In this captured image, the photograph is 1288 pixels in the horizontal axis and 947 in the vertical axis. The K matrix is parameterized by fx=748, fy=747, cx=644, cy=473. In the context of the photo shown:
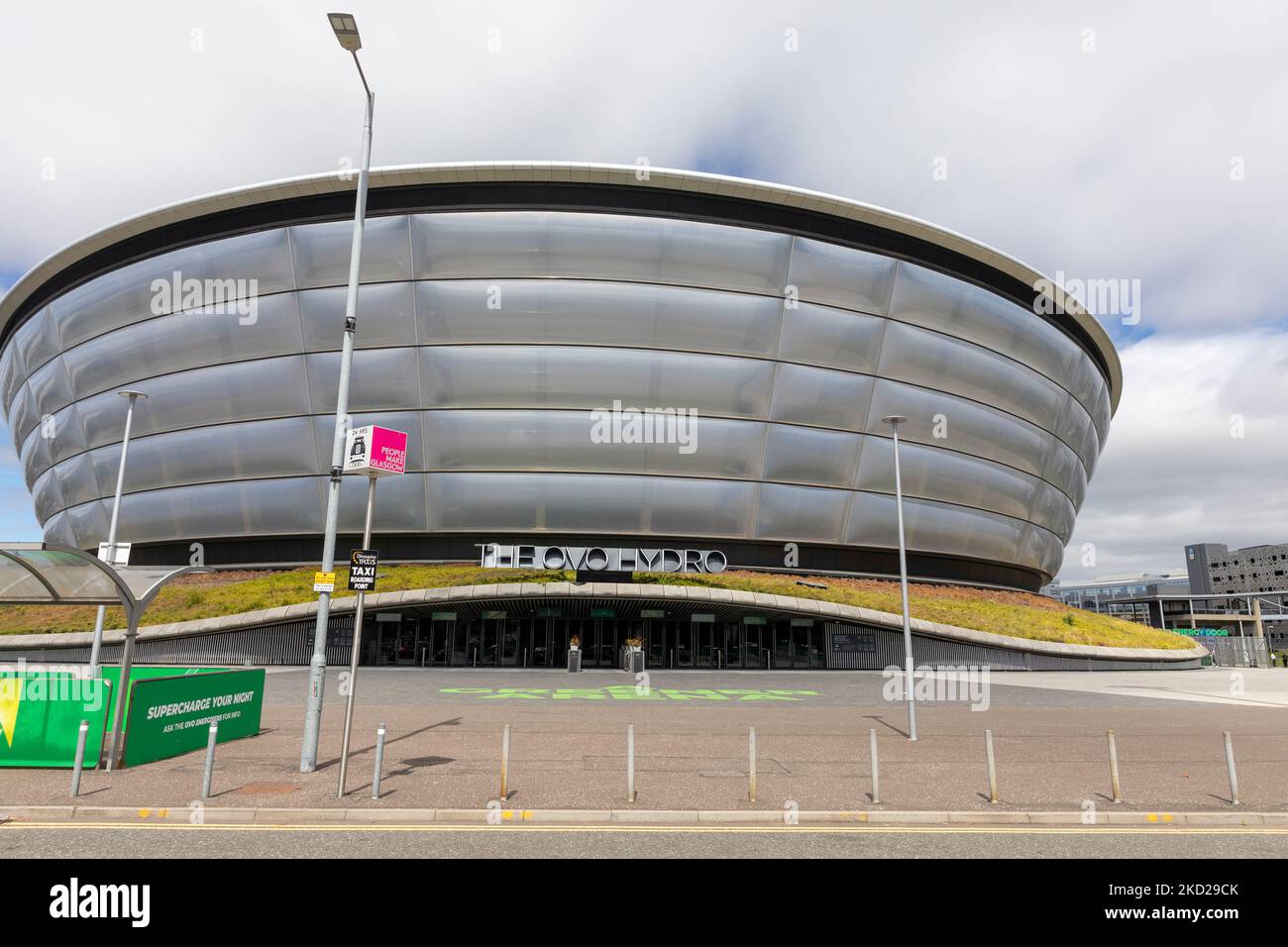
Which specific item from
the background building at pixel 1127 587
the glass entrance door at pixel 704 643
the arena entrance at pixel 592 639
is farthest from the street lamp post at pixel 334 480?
the background building at pixel 1127 587

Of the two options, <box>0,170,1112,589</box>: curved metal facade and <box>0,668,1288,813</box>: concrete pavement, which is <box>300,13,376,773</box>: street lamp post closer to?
<box>0,668,1288,813</box>: concrete pavement

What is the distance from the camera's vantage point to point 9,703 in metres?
12.2

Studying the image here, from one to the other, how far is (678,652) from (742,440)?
36.7 ft

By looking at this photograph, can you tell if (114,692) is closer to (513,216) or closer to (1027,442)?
(513,216)

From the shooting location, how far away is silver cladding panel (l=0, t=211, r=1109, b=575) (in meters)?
37.4

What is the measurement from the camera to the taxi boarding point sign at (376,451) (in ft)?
39.0

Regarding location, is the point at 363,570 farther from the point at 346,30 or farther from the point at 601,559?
the point at 601,559

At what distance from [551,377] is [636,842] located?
30862 mm

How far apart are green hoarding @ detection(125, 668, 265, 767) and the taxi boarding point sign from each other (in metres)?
4.99

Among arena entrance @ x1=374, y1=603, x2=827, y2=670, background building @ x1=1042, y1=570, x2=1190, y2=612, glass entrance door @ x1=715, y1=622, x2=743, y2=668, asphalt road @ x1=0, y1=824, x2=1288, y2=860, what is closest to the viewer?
asphalt road @ x1=0, y1=824, x2=1288, y2=860

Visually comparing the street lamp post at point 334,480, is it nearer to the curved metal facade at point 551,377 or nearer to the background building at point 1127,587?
the curved metal facade at point 551,377

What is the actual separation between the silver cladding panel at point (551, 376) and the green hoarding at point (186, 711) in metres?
23.0

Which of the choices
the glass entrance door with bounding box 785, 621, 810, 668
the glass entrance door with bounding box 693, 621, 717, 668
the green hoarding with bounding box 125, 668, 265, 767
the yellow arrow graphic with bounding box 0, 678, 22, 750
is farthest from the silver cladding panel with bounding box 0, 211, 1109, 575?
the yellow arrow graphic with bounding box 0, 678, 22, 750
